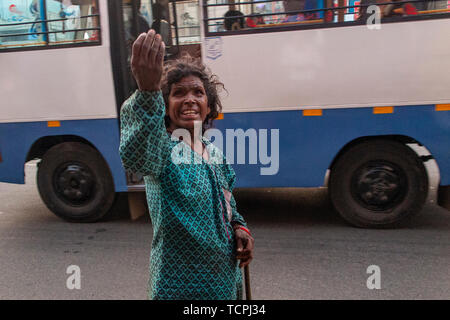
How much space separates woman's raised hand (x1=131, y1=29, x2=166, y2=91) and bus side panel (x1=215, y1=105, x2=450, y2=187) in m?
3.12

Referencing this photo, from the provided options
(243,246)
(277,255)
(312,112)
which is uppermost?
(312,112)

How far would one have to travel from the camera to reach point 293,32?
13.1ft

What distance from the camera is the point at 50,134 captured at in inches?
180

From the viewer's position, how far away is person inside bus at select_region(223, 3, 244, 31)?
4051 mm

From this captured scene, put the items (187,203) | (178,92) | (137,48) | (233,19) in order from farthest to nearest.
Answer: (233,19), (178,92), (187,203), (137,48)

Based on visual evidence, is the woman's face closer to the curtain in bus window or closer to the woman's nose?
the woman's nose

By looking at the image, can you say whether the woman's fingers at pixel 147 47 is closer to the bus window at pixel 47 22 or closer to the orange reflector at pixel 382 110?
the orange reflector at pixel 382 110

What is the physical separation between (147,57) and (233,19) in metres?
3.28

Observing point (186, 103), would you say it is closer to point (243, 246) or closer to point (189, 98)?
A: point (189, 98)

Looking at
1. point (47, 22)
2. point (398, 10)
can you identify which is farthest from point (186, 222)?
point (47, 22)

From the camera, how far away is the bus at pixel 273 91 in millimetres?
3857

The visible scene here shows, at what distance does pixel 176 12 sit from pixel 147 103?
4.02 m

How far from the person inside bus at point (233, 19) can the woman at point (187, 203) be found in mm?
2730

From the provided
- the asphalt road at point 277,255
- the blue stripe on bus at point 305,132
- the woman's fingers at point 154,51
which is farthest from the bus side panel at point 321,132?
the woman's fingers at point 154,51
